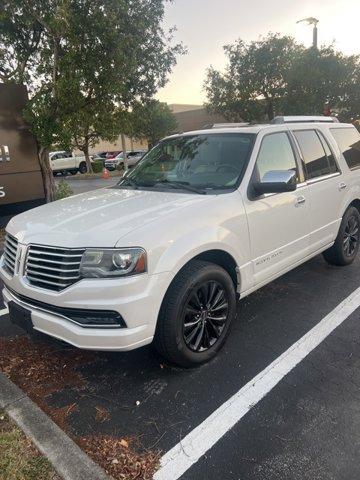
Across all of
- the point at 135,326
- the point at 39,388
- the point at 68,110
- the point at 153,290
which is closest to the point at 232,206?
the point at 153,290

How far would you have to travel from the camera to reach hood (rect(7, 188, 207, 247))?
8.95 feet

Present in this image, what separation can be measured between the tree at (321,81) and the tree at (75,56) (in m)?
12.0

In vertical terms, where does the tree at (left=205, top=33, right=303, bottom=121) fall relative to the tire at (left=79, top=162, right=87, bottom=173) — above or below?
above

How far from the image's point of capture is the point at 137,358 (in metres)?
3.40

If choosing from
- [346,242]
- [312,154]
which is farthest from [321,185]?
[346,242]

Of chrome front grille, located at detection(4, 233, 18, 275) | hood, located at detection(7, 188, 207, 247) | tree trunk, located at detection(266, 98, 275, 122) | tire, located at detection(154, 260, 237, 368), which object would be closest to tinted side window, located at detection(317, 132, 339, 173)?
hood, located at detection(7, 188, 207, 247)

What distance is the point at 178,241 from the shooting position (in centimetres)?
284

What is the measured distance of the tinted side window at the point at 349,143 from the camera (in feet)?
16.5

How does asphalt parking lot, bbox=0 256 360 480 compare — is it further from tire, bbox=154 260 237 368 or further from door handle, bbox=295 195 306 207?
door handle, bbox=295 195 306 207

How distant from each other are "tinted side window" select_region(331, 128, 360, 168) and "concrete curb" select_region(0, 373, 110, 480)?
433cm

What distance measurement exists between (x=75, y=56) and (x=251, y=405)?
7116 mm

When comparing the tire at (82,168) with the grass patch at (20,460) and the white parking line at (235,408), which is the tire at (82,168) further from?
the grass patch at (20,460)

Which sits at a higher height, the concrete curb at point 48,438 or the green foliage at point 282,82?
the green foliage at point 282,82

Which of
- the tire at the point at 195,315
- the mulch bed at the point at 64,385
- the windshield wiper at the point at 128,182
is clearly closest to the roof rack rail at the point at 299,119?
the windshield wiper at the point at 128,182
